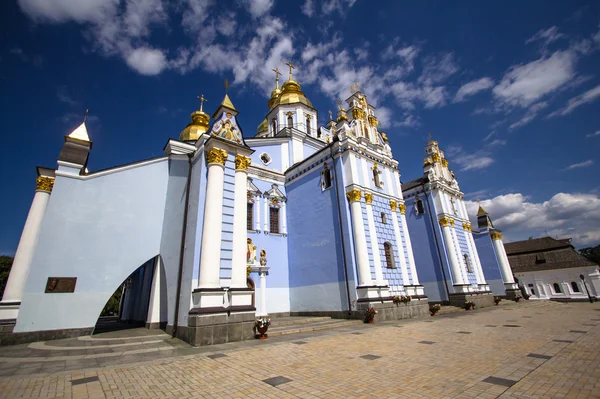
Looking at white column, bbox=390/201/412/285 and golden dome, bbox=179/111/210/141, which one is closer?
white column, bbox=390/201/412/285

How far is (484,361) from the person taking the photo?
5.46m

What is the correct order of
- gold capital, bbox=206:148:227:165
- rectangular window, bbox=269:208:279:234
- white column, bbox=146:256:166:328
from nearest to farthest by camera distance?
1. gold capital, bbox=206:148:227:165
2. white column, bbox=146:256:166:328
3. rectangular window, bbox=269:208:279:234

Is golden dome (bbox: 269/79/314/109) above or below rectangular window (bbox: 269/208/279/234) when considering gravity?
above

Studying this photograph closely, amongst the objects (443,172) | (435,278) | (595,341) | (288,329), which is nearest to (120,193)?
(288,329)

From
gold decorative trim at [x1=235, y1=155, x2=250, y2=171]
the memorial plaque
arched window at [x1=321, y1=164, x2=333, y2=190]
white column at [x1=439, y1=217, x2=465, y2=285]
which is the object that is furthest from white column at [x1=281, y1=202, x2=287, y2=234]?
white column at [x1=439, y1=217, x2=465, y2=285]

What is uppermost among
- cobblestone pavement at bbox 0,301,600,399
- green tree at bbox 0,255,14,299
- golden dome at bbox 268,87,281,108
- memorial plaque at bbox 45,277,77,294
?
golden dome at bbox 268,87,281,108

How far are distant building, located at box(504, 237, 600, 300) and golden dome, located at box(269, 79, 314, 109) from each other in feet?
117

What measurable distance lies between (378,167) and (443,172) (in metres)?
10.5

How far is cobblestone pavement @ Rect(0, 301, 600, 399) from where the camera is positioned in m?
4.21

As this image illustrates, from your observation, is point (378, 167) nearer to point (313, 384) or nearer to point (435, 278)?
point (435, 278)

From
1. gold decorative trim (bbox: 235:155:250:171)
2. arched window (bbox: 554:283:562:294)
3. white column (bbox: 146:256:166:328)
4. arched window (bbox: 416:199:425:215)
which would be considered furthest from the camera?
arched window (bbox: 554:283:562:294)

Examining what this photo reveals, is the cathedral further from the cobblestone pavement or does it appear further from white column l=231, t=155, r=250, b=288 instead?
the cobblestone pavement

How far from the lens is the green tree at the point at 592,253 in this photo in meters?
55.8

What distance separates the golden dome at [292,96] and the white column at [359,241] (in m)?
13.2
